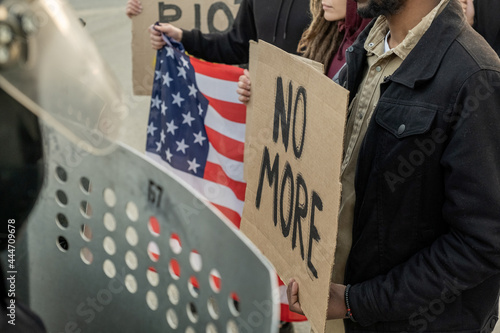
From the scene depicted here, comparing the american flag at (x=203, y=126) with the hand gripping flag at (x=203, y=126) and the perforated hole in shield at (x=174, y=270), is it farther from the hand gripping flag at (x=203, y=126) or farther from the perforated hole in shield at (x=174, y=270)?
the perforated hole in shield at (x=174, y=270)

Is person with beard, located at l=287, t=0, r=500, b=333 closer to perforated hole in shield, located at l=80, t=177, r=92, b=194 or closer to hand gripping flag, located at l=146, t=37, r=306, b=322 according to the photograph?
perforated hole in shield, located at l=80, t=177, r=92, b=194

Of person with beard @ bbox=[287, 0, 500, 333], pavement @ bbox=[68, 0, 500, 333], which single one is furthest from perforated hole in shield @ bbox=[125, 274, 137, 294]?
pavement @ bbox=[68, 0, 500, 333]

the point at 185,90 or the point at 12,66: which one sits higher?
the point at 12,66

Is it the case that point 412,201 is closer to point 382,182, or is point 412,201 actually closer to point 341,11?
point 382,182

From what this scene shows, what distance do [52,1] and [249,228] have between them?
0.86 m

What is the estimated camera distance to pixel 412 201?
1.28 meters

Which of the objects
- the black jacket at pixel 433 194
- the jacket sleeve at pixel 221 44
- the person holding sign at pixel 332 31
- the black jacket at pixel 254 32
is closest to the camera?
the black jacket at pixel 433 194

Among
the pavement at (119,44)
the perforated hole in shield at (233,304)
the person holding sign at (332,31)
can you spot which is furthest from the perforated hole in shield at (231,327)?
the pavement at (119,44)

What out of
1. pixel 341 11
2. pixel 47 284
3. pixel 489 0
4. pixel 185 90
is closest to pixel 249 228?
pixel 47 284

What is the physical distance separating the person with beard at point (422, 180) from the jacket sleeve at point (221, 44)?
4.37 ft

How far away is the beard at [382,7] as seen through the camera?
1.33 m

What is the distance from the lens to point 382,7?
134 cm

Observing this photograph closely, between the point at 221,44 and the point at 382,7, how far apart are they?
60.4 inches

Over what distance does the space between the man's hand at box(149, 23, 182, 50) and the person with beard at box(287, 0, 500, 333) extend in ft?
4.77
